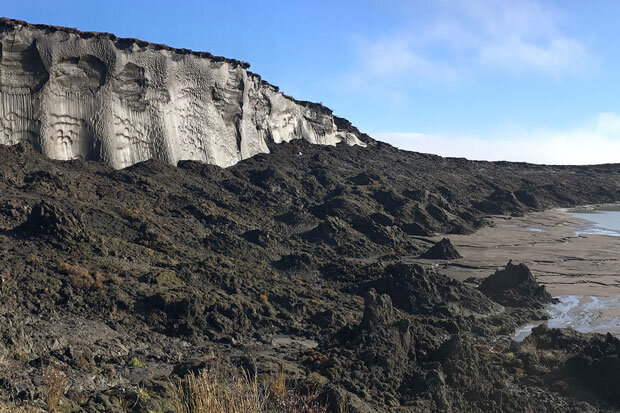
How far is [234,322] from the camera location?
2053 centimetres

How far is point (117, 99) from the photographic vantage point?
40094 millimetres

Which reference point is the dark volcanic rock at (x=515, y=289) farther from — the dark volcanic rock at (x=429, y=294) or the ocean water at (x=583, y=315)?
the dark volcanic rock at (x=429, y=294)

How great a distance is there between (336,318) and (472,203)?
4565 centimetres

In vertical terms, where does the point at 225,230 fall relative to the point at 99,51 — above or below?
below

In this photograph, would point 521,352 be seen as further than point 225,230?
No

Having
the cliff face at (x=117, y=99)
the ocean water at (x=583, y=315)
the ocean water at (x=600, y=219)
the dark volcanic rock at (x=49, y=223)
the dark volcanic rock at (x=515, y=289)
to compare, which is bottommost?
the ocean water at (x=583, y=315)

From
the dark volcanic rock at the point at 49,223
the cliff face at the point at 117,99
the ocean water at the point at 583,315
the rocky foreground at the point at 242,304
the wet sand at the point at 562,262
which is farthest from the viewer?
the cliff face at the point at 117,99

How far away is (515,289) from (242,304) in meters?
13.2

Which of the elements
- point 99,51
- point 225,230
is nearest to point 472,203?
point 225,230

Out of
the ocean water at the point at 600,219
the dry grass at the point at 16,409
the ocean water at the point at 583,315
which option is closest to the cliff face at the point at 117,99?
the ocean water at the point at 583,315

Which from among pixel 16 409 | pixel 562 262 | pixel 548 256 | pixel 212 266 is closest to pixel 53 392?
pixel 16 409

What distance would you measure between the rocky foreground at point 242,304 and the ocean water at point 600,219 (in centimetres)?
1882

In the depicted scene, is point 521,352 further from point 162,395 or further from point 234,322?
point 162,395

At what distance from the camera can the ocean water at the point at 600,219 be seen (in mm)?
52469
